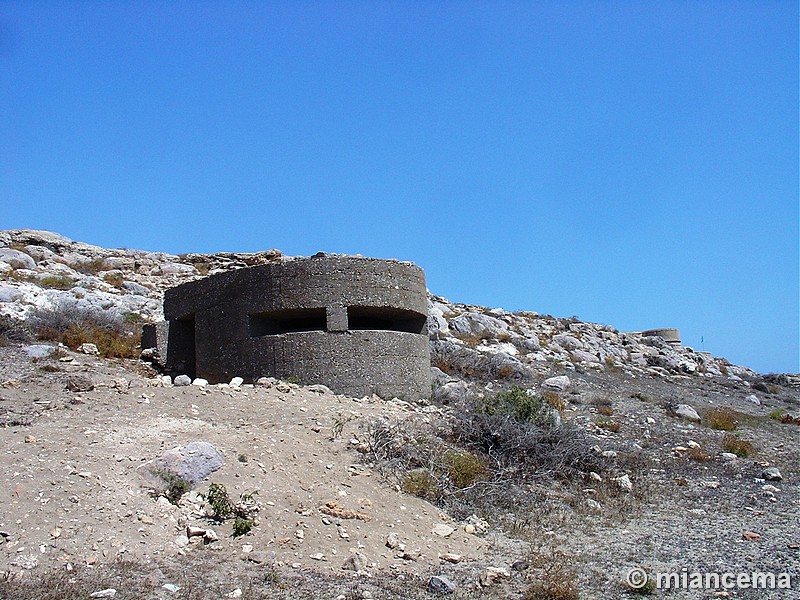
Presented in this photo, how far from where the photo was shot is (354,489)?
21.8 ft

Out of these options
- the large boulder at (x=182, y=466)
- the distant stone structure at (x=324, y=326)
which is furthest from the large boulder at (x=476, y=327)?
the large boulder at (x=182, y=466)

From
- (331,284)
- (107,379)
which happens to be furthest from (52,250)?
(331,284)

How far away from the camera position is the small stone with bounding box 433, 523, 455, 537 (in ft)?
19.9

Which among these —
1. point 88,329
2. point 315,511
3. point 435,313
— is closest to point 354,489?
point 315,511

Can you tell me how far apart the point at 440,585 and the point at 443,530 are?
1.43m

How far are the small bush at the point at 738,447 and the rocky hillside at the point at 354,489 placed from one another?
3cm

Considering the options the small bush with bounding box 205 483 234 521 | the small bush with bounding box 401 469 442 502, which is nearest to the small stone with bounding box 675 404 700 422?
the small bush with bounding box 401 469 442 502

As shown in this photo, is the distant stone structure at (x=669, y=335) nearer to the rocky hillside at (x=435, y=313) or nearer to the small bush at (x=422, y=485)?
the rocky hillside at (x=435, y=313)

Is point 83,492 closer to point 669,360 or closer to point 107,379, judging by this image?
point 107,379

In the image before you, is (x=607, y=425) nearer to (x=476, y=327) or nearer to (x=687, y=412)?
(x=687, y=412)

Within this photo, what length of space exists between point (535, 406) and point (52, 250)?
17899 mm

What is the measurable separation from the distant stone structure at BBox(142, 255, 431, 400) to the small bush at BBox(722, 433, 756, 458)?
14.7ft

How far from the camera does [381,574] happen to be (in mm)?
5078

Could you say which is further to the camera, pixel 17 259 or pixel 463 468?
pixel 17 259
